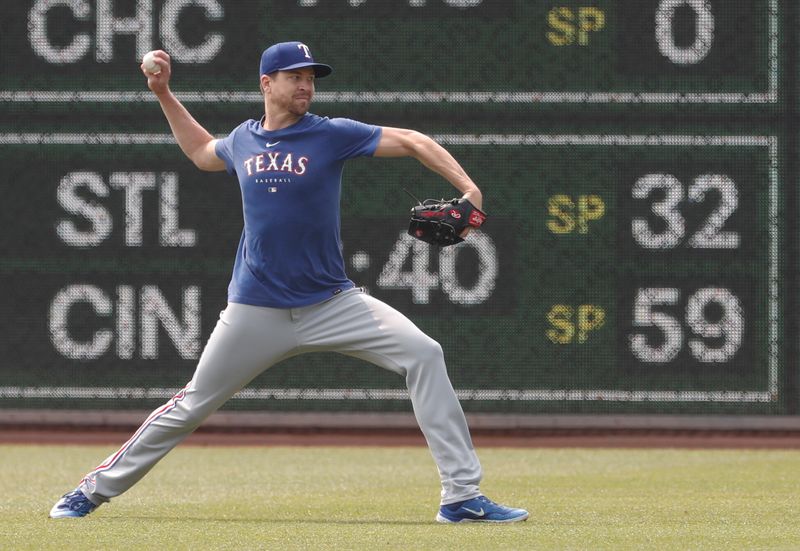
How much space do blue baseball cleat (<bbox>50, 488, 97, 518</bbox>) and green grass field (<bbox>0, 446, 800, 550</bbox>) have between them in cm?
6

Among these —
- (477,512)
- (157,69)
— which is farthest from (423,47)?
(477,512)

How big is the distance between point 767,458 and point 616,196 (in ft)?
5.15

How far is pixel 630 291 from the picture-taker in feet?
30.5

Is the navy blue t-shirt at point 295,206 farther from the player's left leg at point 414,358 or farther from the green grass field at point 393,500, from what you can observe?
the green grass field at point 393,500

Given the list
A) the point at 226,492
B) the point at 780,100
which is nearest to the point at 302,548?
the point at 226,492

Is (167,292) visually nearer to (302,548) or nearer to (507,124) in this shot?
(507,124)

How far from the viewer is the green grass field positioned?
5.62 m

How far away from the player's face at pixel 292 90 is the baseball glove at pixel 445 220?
55cm

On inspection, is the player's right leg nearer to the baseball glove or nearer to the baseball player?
the baseball player

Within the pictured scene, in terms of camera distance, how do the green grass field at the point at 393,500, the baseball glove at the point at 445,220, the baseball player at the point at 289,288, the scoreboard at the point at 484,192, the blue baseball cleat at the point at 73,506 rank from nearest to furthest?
the green grass field at the point at 393,500, the baseball glove at the point at 445,220, the baseball player at the point at 289,288, the blue baseball cleat at the point at 73,506, the scoreboard at the point at 484,192

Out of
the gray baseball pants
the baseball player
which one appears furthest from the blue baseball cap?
the gray baseball pants

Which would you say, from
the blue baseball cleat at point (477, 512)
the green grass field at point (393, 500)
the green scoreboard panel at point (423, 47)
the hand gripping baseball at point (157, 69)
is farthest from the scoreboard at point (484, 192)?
the blue baseball cleat at point (477, 512)

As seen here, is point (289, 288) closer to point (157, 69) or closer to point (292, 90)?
point (292, 90)

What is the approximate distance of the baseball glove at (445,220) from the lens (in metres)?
6.00
